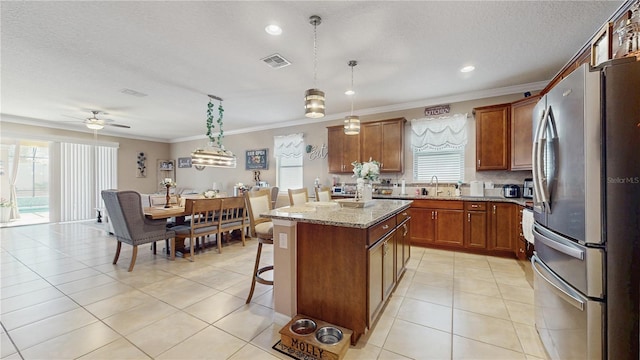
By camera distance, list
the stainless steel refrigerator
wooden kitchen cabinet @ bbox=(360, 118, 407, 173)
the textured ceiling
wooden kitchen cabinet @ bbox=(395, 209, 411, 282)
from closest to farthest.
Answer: the stainless steel refrigerator
the textured ceiling
wooden kitchen cabinet @ bbox=(395, 209, 411, 282)
wooden kitchen cabinet @ bbox=(360, 118, 407, 173)

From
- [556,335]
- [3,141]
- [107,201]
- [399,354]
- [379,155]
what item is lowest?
[399,354]

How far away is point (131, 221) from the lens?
11.1 feet

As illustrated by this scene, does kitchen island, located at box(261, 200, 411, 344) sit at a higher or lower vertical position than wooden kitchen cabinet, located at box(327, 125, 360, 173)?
lower

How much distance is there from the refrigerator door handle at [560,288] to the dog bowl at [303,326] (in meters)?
1.58

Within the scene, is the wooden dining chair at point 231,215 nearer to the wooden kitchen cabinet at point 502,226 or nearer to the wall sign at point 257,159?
the wall sign at point 257,159

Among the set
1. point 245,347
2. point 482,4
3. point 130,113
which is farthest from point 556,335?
point 130,113

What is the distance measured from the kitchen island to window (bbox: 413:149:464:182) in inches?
119

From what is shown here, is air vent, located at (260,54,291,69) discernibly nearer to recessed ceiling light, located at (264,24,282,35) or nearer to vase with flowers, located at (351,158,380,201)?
recessed ceiling light, located at (264,24,282,35)

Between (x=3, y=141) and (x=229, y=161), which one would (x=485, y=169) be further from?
(x=3, y=141)

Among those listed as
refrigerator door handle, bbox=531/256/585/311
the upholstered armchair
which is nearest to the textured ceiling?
the upholstered armchair

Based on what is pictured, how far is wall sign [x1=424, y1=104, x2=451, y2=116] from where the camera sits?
184 inches

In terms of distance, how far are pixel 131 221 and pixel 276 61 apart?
287cm

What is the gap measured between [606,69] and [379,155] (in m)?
3.78

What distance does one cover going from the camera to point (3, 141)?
6527 mm
